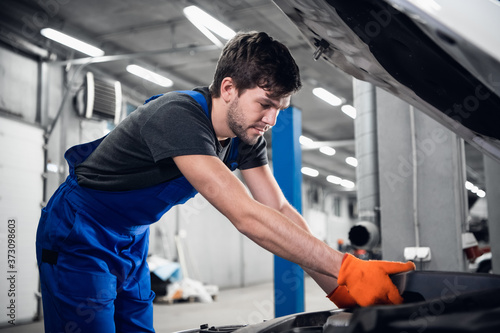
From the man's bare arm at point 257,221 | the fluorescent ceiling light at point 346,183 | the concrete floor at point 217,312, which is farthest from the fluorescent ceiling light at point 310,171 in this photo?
the man's bare arm at point 257,221

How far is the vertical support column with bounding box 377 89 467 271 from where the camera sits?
2762mm

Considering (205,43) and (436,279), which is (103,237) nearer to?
(436,279)

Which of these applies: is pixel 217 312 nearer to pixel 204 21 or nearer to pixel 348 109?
pixel 204 21

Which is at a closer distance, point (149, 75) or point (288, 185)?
point (288, 185)

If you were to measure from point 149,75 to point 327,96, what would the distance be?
3.15m

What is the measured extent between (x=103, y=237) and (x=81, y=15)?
16.8 feet

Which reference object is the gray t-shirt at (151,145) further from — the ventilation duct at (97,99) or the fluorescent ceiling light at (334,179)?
the fluorescent ceiling light at (334,179)

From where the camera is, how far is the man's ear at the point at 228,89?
134 centimetres

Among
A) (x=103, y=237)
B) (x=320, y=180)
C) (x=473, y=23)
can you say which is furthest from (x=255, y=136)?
(x=320, y=180)

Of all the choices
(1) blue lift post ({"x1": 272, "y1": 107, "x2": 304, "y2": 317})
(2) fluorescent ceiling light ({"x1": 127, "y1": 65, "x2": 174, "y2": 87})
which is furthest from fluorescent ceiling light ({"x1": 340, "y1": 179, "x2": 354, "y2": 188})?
(1) blue lift post ({"x1": 272, "y1": 107, "x2": 304, "y2": 317})

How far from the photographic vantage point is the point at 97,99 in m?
5.96

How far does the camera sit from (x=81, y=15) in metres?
5.73

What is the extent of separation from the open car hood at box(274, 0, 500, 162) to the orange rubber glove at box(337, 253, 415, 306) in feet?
1.35

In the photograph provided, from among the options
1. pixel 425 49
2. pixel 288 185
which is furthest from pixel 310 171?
pixel 425 49
